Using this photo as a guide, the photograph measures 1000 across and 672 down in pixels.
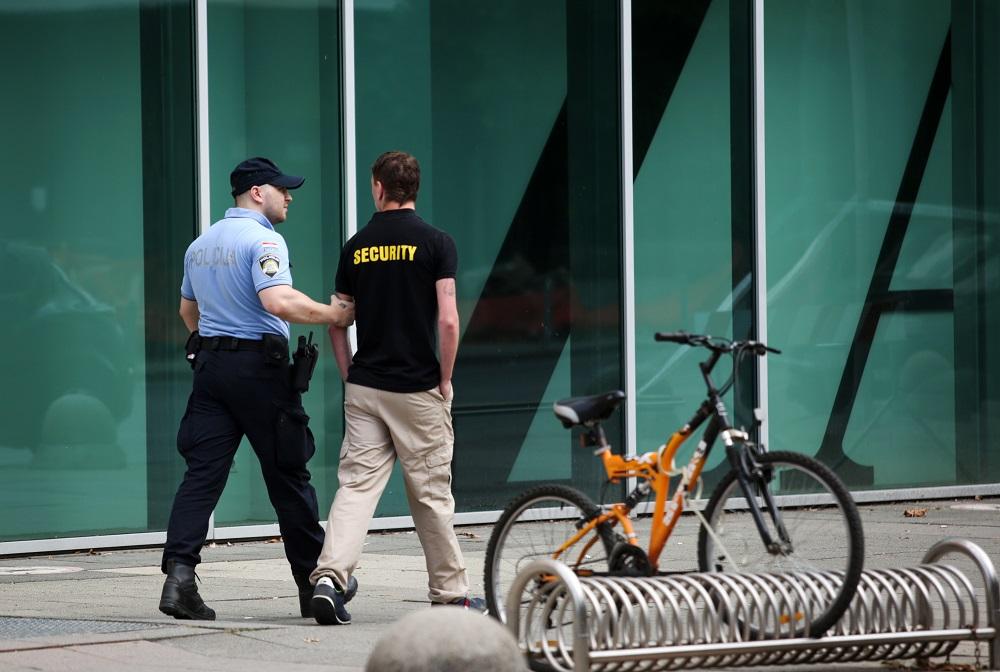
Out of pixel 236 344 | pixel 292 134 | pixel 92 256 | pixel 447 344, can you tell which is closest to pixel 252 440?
pixel 236 344

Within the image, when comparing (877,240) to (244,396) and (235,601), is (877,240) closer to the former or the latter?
(235,601)

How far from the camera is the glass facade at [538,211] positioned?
10.4 m

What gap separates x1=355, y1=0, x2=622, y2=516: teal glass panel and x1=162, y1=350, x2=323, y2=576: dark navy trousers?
399 centimetres

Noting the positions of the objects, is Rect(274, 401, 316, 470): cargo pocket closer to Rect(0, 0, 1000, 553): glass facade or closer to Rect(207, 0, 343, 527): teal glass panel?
Rect(0, 0, 1000, 553): glass facade

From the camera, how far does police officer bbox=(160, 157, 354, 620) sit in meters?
7.02

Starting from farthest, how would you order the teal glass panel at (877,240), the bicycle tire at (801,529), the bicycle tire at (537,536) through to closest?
the teal glass panel at (877,240) → the bicycle tire at (537,536) → the bicycle tire at (801,529)

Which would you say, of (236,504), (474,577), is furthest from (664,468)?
(236,504)

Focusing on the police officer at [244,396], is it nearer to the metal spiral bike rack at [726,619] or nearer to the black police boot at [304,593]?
the black police boot at [304,593]

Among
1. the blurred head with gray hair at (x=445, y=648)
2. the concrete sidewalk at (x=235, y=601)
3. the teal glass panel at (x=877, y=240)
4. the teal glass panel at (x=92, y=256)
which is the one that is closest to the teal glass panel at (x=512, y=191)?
the concrete sidewalk at (x=235, y=601)

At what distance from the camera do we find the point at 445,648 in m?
3.80

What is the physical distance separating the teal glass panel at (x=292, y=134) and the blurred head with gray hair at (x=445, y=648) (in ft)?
22.9

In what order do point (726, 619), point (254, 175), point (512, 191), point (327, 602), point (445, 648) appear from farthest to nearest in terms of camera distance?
point (512, 191) < point (254, 175) < point (327, 602) < point (726, 619) < point (445, 648)

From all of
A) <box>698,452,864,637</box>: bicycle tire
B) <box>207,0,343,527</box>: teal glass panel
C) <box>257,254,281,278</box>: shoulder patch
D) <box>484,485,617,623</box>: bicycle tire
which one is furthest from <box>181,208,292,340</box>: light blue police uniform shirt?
<box>207,0,343,527</box>: teal glass panel

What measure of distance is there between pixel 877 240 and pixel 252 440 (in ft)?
22.3
